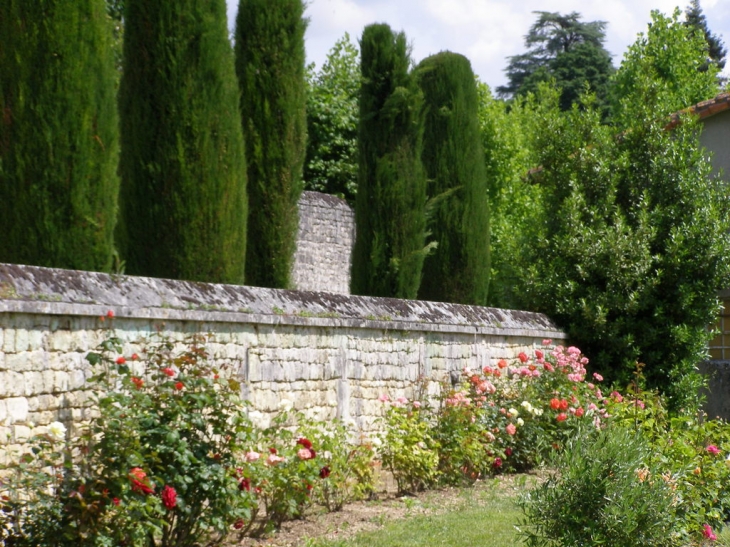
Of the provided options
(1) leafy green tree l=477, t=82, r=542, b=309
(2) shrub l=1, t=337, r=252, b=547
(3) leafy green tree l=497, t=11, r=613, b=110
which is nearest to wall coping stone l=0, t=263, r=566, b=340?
(2) shrub l=1, t=337, r=252, b=547

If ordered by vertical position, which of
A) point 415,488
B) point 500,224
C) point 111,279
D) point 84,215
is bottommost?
point 415,488

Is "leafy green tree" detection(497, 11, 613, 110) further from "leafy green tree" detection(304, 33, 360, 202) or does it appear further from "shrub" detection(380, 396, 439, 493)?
"shrub" detection(380, 396, 439, 493)

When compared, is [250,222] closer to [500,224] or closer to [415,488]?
[415,488]

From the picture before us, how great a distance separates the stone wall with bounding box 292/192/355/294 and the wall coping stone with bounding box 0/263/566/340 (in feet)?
18.2

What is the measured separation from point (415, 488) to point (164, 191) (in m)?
3.67

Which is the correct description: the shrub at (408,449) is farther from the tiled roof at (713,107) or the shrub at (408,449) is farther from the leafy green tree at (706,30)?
the leafy green tree at (706,30)

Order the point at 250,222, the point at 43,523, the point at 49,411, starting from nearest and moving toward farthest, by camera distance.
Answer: the point at 43,523 → the point at 49,411 → the point at 250,222

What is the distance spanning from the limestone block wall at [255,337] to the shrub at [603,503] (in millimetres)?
2757

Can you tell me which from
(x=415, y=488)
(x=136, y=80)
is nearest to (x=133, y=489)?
(x=415, y=488)

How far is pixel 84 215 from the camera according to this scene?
737 cm

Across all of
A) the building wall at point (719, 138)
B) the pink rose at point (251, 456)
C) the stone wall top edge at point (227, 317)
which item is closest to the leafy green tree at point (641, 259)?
the stone wall top edge at point (227, 317)

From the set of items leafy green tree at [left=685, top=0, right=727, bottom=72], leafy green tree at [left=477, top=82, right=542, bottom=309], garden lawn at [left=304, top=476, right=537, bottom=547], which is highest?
leafy green tree at [left=685, top=0, right=727, bottom=72]

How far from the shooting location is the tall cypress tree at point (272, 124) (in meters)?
10.4

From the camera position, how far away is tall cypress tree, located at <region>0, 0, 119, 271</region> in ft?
23.5
